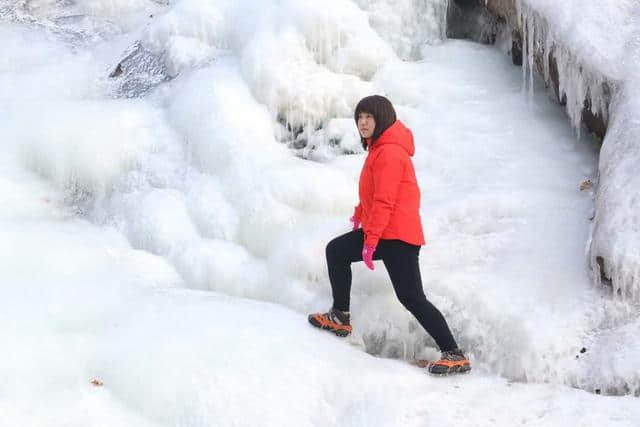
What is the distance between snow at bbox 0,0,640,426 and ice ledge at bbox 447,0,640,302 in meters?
0.13

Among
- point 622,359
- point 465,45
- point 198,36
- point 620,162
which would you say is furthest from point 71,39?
point 622,359

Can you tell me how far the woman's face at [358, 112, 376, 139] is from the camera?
423 centimetres

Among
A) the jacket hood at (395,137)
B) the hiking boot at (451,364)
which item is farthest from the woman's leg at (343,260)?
the hiking boot at (451,364)

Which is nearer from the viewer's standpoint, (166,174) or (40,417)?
(40,417)

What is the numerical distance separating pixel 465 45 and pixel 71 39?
5032 mm

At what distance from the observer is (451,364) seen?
4.30 metres

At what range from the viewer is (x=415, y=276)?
430 centimetres

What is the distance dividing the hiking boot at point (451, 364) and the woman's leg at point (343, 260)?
72 cm

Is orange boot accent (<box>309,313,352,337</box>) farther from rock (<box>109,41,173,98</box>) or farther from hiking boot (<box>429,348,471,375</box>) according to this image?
rock (<box>109,41,173,98</box>)

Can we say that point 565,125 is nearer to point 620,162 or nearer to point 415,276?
point 620,162

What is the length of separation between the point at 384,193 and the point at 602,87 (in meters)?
2.40

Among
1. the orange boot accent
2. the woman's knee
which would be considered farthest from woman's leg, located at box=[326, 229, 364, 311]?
the orange boot accent

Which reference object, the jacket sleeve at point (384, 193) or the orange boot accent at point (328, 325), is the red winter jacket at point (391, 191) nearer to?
the jacket sleeve at point (384, 193)

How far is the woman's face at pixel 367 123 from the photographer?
4.23 meters
